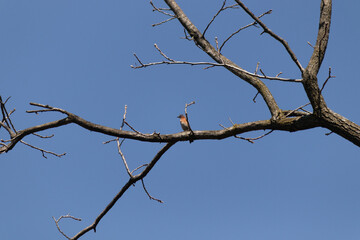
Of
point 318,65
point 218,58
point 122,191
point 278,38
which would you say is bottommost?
point 122,191

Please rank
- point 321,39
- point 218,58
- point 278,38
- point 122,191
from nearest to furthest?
1. point 278,38
2. point 321,39
3. point 122,191
4. point 218,58

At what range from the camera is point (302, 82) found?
12.4ft

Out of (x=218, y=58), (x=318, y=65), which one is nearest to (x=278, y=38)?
(x=318, y=65)

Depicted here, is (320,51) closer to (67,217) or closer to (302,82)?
(302,82)

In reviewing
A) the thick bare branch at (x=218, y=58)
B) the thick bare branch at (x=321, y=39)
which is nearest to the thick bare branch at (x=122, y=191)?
the thick bare branch at (x=218, y=58)

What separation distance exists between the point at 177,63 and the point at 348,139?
1.77 metres

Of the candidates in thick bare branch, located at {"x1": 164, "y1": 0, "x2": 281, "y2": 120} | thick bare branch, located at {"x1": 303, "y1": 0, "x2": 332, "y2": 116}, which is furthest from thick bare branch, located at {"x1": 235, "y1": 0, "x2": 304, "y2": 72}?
thick bare branch, located at {"x1": 164, "y1": 0, "x2": 281, "y2": 120}

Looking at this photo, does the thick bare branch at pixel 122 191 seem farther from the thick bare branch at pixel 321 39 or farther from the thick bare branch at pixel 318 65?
the thick bare branch at pixel 321 39

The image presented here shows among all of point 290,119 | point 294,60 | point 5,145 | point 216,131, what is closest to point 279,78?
point 294,60

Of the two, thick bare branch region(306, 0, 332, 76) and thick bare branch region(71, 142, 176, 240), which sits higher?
thick bare branch region(306, 0, 332, 76)

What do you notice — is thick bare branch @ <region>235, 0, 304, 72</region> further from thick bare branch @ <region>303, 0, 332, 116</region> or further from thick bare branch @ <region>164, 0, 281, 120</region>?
thick bare branch @ <region>164, 0, 281, 120</region>

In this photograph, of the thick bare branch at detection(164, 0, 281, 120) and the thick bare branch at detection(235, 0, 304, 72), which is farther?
the thick bare branch at detection(164, 0, 281, 120)

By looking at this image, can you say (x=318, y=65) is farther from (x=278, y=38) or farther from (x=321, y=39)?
(x=278, y=38)

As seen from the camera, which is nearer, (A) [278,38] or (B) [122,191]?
(A) [278,38]
